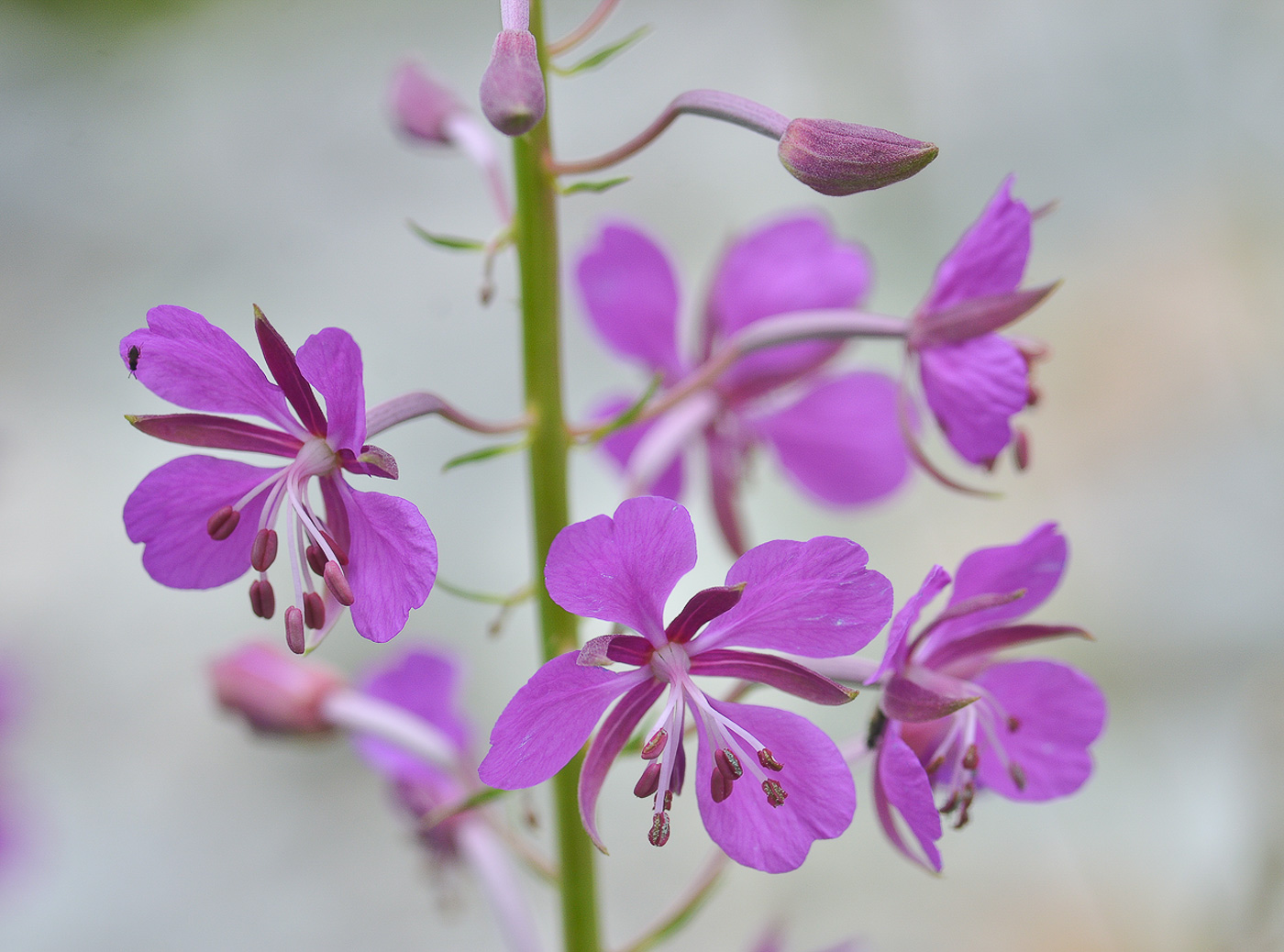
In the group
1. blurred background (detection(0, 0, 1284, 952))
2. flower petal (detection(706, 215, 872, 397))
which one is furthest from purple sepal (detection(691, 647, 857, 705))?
blurred background (detection(0, 0, 1284, 952))

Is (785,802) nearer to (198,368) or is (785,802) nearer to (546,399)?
(546,399)

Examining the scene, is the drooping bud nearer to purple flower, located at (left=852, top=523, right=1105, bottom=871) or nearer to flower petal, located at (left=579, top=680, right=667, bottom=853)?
flower petal, located at (left=579, top=680, right=667, bottom=853)

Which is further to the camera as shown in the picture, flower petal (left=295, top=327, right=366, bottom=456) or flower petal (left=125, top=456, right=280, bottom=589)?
flower petal (left=125, top=456, right=280, bottom=589)

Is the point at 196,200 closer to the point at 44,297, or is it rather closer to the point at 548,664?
the point at 44,297

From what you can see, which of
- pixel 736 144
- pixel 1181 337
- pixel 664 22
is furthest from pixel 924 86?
pixel 1181 337

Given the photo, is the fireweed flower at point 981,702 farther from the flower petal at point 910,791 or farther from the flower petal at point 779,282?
the flower petal at point 779,282

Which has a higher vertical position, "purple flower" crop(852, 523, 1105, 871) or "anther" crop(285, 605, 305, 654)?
"anther" crop(285, 605, 305, 654)
